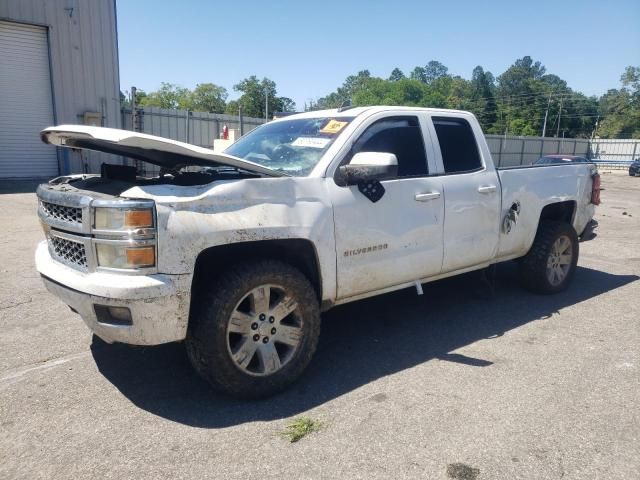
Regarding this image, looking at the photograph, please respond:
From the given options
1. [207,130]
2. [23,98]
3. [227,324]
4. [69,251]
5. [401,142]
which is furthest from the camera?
[207,130]

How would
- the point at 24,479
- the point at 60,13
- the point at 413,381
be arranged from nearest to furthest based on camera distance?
the point at 24,479 → the point at 413,381 → the point at 60,13

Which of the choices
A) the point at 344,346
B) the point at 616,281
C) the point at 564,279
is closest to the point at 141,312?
the point at 344,346

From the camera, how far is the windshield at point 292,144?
368 cm

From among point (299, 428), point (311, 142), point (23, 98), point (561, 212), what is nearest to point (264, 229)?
point (311, 142)

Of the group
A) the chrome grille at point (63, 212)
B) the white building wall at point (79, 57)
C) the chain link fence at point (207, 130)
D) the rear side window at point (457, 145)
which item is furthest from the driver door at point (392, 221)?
the white building wall at point (79, 57)

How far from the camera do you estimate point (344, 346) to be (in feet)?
13.3

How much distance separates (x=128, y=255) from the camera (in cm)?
271

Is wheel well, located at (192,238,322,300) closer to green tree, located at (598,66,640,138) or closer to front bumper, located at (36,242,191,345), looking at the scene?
front bumper, located at (36,242,191,345)

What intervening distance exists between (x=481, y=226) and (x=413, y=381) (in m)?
1.72

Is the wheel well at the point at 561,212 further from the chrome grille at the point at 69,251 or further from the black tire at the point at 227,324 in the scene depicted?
the chrome grille at the point at 69,251

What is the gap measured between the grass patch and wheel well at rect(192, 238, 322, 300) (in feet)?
2.88

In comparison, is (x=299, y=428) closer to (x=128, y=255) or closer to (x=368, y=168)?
(x=128, y=255)

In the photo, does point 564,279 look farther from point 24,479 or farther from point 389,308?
point 24,479

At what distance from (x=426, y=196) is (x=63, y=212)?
8.56 ft
